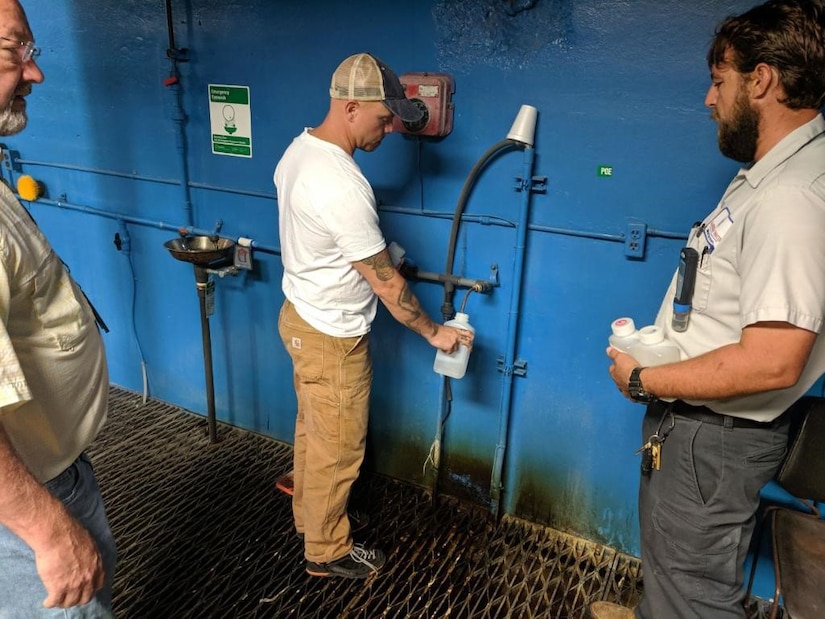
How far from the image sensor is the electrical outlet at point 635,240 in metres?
1.82

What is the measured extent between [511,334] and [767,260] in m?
1.07

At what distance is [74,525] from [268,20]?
196 cm

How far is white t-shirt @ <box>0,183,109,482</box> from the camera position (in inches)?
37.6

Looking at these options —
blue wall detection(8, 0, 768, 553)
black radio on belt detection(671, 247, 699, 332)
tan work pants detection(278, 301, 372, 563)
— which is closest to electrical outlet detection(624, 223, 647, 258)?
blue wall detection(8, 0, 768, 553)

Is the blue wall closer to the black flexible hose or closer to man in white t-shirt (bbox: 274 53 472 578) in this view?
the black flexible hose

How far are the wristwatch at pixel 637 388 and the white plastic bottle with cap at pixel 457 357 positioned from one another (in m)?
0.70

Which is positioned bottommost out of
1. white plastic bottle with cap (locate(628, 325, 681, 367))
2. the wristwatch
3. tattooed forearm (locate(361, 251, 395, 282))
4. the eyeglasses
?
the wristwatch

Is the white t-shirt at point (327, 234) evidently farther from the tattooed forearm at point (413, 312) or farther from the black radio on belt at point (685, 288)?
the black radio on belt at point (685, 288)

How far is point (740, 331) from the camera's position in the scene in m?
1.22

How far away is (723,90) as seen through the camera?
4.14ft

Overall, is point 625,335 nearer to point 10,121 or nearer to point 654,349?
point 654,349

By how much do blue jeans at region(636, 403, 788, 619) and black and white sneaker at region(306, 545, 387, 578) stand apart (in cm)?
100

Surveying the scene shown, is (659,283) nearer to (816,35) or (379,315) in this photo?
(816,35)

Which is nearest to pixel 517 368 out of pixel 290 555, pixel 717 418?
pixel 717 418
